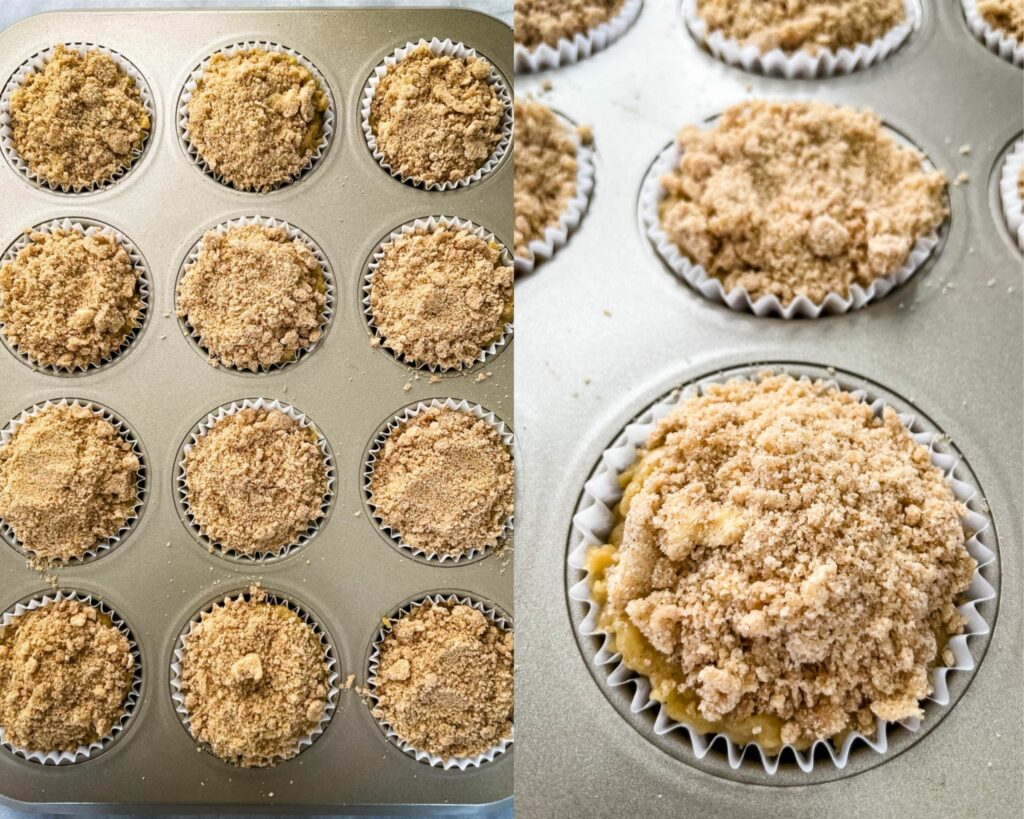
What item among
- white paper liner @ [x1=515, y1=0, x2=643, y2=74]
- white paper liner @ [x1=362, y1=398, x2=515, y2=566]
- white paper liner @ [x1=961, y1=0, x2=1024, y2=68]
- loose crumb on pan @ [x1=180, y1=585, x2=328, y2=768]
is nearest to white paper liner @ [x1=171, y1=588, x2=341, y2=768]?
loose crumb on pan @ [x1=180, y1=585, x2=328, y2=768]

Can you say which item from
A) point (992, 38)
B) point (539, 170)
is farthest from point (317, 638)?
point (992, 38)

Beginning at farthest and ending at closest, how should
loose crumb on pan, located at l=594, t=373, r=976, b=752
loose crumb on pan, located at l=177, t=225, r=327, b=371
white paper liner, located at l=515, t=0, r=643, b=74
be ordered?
loose crumb on pan, located at l=177, t=225, r=327, b=371
white paper liner, located at l=515, t=0, r=643, b=74
loose crumb on pan, located at l=594, t=373, r=976, b=752

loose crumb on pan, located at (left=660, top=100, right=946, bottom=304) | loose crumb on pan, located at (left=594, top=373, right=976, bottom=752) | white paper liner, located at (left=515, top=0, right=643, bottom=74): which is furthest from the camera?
white paper liner, located at (left=515, top=0, right=643, bottom=74)

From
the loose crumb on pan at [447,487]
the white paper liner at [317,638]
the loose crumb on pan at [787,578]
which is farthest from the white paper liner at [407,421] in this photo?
the loose crumb on pan at [787,578]

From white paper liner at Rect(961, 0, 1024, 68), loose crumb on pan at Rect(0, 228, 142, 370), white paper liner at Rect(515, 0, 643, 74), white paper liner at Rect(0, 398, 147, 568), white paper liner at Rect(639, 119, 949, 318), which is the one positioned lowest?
white paper liner at Rect(0, 398, 147, 568)

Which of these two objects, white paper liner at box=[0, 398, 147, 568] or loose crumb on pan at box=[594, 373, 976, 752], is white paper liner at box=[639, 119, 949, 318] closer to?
loose crumb on pan at box=[594, 373, 976, 752]

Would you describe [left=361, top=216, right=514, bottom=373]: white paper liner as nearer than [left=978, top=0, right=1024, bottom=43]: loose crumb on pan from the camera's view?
No

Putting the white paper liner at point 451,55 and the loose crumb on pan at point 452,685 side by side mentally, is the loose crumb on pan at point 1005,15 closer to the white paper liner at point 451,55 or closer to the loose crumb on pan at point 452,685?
the white paper liner at point 451,55
